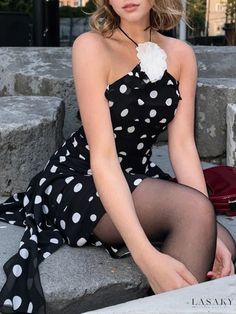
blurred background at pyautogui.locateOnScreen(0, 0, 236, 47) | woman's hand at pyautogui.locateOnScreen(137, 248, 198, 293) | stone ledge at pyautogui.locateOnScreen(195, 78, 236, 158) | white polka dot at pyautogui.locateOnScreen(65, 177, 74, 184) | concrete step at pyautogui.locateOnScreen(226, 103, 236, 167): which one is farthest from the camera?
blurred background at pyautogui.locateOnScreen(0, 0, 236, 47)

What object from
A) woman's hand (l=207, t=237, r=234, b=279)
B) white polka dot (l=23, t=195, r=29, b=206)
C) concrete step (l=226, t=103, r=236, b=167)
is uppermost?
woman's hand (l=207, t=237, r=234, b=279)

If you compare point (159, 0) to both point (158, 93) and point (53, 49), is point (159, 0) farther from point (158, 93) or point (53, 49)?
point (53, 49)

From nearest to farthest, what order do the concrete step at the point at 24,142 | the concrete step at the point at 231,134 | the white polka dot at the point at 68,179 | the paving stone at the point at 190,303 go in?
the paving stone at the point at 190,303 → the white polka dot at the point at 68,179 → the concrete step at the point at 24,142 → the concrete step at the point at 231,134

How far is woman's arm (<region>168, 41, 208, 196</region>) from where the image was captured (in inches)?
85.2

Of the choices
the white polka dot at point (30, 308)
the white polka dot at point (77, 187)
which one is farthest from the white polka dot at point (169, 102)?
the white polka dot at point (30, 308)

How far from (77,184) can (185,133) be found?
0.41 m

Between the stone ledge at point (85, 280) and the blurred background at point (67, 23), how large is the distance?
502 cm

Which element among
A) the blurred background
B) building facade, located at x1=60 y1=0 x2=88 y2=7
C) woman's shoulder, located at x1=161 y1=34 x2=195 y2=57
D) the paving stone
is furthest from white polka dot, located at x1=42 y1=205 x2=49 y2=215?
building facade, located at x1=60 y1=0 x2=88 y2=7

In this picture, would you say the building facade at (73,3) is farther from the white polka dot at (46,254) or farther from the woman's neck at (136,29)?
the white polka dot at (46,254)

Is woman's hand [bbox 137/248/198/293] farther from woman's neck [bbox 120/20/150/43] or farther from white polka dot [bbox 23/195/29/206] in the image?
woman's neck [bbox 120/20/150/43]

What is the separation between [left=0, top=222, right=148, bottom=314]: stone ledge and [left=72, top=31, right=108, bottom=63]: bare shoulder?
0.63m

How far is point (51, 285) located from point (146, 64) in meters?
0.77

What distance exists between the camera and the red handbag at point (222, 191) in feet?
8.43

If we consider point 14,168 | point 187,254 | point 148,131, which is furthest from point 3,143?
point 187,254
